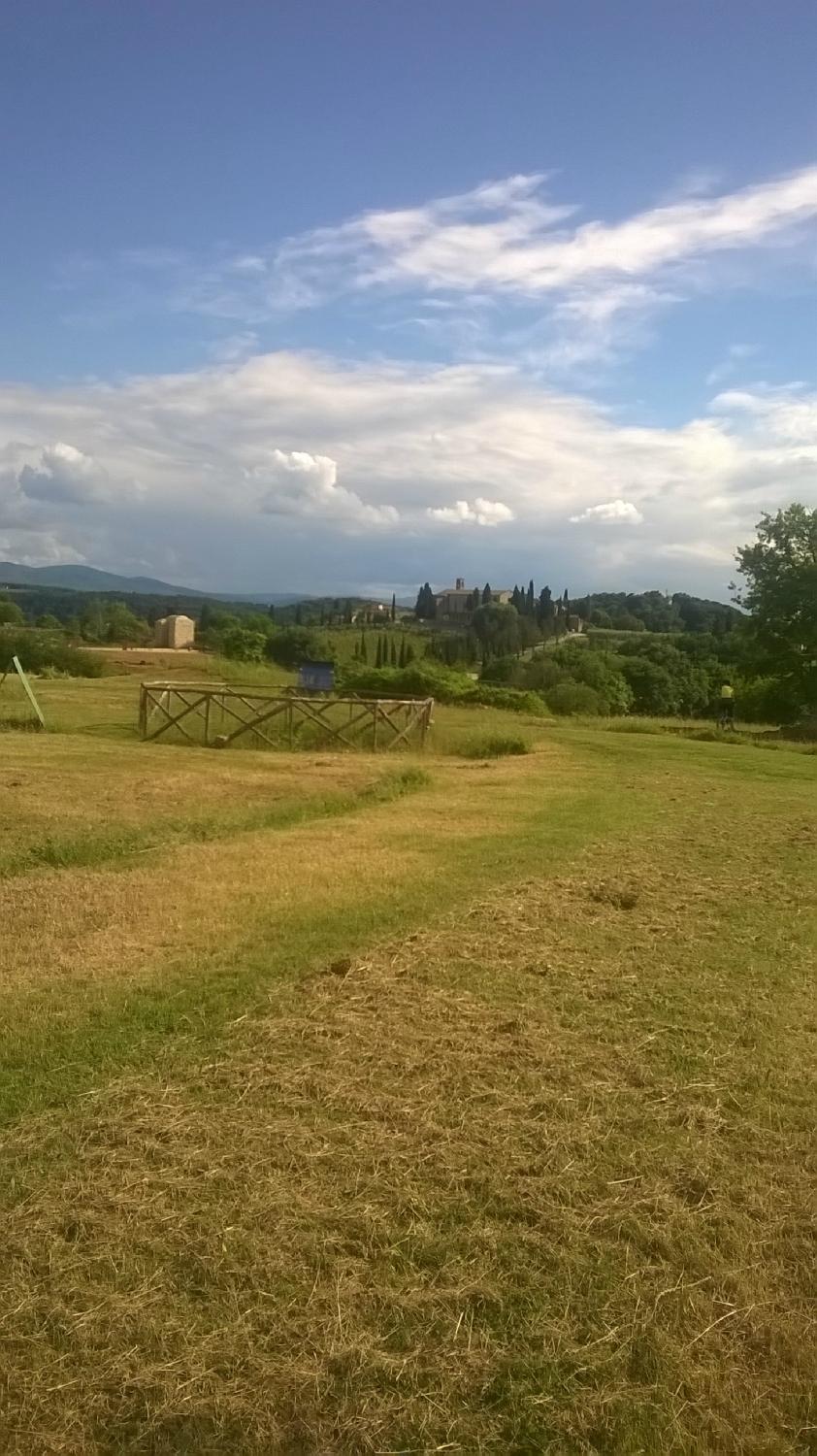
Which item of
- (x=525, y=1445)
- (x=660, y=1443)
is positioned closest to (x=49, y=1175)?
(x=525, y=1445)

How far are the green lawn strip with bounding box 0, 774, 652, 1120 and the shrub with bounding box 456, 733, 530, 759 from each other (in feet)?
45.9

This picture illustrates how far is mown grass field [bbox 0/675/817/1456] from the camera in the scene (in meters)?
3.40

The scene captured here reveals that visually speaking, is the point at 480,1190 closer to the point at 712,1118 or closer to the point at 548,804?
the point at 712,1118

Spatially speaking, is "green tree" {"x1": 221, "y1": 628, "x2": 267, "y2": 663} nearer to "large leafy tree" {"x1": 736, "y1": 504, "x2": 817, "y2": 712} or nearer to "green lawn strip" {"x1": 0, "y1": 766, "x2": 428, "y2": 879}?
"large leafy tree" {"x1": 736, "y1": 504, "x2": 817, "y2": 712}

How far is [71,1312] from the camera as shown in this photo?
372cm

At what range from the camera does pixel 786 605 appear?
4141cm

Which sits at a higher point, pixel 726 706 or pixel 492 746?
pixel 726 706

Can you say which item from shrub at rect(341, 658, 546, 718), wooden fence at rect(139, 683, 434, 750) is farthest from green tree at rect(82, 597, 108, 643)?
wooden fence at rect(139, 683, 434, 750)

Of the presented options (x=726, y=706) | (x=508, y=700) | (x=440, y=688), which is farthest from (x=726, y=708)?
(x=440, y=688)

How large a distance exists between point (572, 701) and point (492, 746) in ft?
A: 63.2

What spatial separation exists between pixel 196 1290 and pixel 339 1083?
1887mm

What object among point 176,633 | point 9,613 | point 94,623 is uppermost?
point 9,613

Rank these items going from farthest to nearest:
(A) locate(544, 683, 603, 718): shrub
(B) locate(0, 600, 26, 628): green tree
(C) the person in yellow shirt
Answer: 1. (B) locate(0, 600, 26, 628): green tree
2. (A) locate(544, 683, 603, 718): shrub
3. (C) the person in yellow shirt

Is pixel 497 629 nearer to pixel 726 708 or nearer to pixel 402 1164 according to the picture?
pixel 726 708
